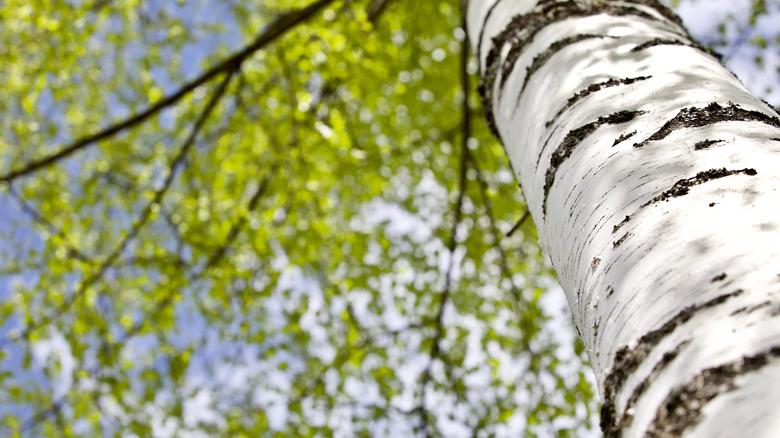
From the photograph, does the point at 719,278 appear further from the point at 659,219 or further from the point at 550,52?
the point at 550,52

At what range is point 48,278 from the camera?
3314 mm

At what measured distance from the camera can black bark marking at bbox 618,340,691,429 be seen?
0.54 meters

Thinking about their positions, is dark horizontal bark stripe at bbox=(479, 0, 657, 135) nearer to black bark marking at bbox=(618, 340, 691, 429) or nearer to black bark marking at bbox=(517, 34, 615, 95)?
black bark marking at bbox=(517, 34, 615, 95)

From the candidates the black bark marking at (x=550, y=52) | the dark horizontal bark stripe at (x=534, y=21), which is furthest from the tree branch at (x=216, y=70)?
the black bark marking at (x=550, y=52)

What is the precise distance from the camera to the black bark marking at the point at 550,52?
3.76 feet

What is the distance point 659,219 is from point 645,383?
0.68 ft

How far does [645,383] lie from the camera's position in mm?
566

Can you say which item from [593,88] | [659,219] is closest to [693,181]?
[659,219]

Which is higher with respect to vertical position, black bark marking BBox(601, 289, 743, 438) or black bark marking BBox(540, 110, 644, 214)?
black bark marking BBox(540, 110, 644, 214)

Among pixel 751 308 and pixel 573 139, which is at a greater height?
pixel 573 139

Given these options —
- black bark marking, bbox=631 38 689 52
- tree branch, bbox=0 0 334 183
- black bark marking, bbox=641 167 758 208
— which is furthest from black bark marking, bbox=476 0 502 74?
tree branch, bbox=0 0 334 183

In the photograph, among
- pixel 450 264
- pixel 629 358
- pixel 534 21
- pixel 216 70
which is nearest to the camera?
pixel 629 358

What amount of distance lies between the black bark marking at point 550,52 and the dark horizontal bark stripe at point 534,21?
12 cm

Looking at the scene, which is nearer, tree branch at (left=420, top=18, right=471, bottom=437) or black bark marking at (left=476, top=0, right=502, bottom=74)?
black bark marking at (left=476, top=0, right=502, bottom=74)
